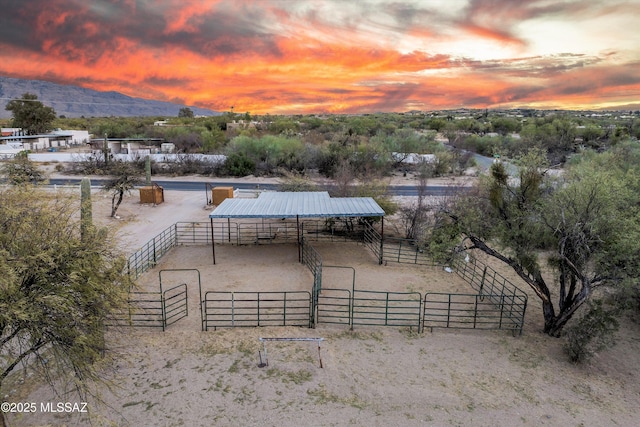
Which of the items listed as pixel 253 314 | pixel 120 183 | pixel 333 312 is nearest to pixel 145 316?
pixel 253 314

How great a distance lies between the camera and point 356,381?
32.7ft

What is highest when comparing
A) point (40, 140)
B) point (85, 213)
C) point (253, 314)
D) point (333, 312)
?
point (85, 213)

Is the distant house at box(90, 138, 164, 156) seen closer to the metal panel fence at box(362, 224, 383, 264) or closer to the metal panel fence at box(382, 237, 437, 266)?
the metal panel fence at box(362, 224, 383, 264)

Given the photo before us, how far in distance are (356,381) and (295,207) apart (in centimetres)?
1082

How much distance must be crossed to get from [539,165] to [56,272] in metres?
13.6

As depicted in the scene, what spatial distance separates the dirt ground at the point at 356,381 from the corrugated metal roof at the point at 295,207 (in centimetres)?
649

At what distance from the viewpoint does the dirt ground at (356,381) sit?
8.72 m

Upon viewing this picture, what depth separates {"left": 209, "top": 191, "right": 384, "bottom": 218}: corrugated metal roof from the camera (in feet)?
60.5

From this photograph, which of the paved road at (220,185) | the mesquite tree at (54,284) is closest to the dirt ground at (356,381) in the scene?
the mesquite tree at (54,284)

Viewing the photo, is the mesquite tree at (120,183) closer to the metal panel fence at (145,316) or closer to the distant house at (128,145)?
the metal panel fence at (145,316)

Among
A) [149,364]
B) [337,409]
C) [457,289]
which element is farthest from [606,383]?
[149,364]

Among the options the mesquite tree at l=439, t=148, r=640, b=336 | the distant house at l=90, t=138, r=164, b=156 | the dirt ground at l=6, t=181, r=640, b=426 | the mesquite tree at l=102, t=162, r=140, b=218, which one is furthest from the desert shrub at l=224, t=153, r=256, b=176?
the mesquite tree at l=439, t=148, r=640, b=336

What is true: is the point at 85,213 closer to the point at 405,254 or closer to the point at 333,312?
the point at 333,312

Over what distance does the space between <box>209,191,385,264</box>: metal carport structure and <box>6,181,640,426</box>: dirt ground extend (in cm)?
647
